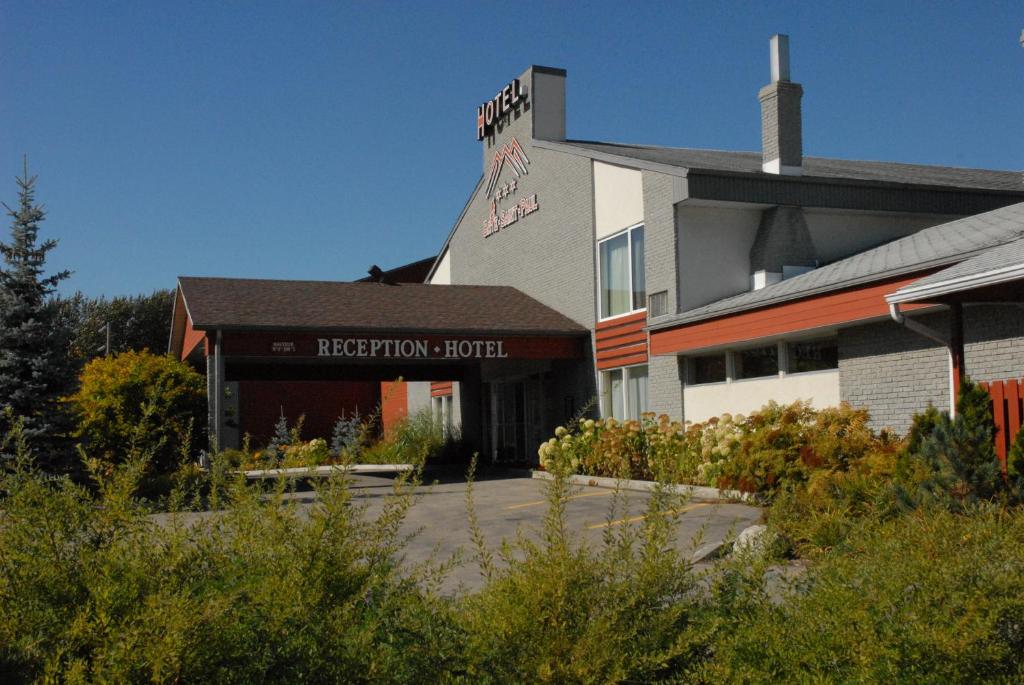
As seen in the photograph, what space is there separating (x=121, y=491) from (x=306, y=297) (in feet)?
55.6

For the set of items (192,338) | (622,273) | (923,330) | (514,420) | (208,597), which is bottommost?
(208,597)

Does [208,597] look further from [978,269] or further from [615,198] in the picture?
[615,198]

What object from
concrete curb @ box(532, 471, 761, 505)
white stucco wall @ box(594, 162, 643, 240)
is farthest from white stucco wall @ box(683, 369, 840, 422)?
white stucco wall @ box(594, 162, 643, 240)

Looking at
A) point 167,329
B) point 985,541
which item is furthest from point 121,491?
point 167,329

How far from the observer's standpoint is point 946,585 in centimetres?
428

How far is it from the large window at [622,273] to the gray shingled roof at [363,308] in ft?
3.81

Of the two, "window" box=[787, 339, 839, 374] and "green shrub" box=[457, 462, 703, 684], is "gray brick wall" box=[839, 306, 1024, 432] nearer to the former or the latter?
"window" box=[787, 339, 839, 374]

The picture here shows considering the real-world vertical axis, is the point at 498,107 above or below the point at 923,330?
above

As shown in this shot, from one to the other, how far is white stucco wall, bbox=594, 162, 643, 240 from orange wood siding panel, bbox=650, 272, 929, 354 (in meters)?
2.72

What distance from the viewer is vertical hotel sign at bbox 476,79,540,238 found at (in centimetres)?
2417

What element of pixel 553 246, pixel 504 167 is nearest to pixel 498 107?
pixel 504 167

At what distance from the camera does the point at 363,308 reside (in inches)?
821

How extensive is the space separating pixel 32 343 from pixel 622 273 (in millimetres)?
11123

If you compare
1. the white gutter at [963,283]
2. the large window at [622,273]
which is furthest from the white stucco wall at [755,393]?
the white gutter at [963,283]
